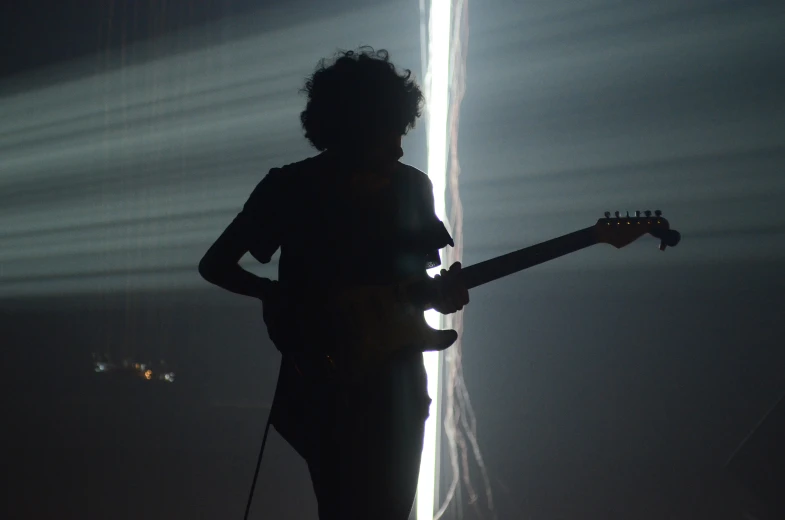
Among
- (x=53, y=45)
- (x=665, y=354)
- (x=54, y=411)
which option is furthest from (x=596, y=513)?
(x=53, y=45)

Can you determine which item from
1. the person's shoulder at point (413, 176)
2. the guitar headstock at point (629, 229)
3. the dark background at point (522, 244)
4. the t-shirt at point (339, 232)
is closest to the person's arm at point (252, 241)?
the t-shirt at point (339, 232)

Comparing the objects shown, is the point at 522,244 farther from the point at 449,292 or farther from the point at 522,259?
the point at 449,292

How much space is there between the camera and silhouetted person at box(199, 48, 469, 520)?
2.61ft

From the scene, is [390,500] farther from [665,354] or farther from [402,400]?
[665,354]

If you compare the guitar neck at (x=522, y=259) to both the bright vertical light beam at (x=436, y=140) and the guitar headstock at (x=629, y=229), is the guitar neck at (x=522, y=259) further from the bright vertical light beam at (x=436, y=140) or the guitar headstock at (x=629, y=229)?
the bright vertical light beam at (x=436, y=140)

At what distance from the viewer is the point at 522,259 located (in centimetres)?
116

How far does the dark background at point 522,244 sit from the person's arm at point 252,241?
5.35 ft

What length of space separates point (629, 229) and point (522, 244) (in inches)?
56.4

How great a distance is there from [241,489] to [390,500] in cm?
200

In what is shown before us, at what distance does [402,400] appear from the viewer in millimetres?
818

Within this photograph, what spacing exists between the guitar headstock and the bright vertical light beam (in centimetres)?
130

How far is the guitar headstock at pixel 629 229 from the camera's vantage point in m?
1.24

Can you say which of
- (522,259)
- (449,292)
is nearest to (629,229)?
(522,259)

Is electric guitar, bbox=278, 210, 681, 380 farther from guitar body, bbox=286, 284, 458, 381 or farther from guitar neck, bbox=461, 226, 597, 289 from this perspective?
guitar neck, bbox=461, 226, 597, 289
